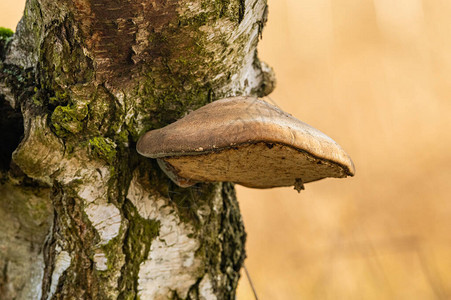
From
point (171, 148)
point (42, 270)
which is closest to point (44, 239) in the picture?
point (42, 270)

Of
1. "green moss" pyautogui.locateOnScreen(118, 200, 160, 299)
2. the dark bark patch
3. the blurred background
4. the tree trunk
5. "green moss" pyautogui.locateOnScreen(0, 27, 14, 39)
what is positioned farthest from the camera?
the blurred background

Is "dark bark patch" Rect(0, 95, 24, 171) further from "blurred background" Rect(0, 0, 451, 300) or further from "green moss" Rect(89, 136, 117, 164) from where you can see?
"blurred background" Rect(0, 0, 451, 300)

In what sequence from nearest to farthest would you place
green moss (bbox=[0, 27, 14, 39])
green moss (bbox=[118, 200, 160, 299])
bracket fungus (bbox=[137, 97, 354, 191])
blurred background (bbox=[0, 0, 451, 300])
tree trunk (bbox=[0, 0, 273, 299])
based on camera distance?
bracket fungus (bbox=[137, 97, 354, 191]) < tree trunk (bbox=[0, 0, 273, 299]) < green moss (bbox=[118, 200, 160, 299]) < green moss (bbox=[0, 27, 14, 39]) < blurred background (bbox=[0, 0, 451, 300])

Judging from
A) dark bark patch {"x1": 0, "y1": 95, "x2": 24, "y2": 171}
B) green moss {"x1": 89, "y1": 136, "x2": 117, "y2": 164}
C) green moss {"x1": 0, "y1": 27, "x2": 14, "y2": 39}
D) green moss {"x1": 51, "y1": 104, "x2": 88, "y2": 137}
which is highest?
green moss {"x1": 0, "y1": 27, "x2": 14, "y2": 39}

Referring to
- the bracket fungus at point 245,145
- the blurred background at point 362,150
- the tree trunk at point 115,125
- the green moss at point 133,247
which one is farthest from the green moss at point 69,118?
the blurred background at point 362,150

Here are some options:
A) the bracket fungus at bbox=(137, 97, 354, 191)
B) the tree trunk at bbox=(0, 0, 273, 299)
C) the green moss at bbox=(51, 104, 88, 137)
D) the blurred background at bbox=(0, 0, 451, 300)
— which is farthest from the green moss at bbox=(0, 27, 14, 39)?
the blurred background at bbox=(0, 0, 451, 300)

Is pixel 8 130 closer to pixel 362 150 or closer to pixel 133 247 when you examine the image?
pixel 133 247

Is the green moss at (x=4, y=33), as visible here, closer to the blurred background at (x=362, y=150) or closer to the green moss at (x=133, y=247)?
the green moss at (x=133, y=247)

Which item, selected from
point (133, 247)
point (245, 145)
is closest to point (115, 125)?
point (133, 247)
